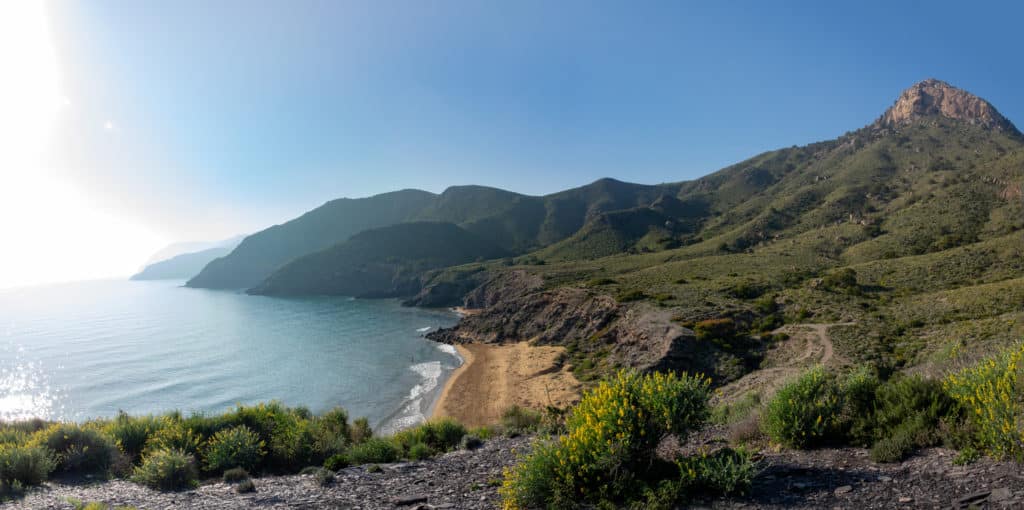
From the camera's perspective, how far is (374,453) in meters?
13.4

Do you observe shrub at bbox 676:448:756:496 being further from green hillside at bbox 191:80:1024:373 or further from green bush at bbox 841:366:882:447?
green hillside at bbox 191:80:1024:373

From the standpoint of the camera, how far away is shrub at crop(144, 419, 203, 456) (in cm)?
1290

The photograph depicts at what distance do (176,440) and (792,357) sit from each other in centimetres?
3112

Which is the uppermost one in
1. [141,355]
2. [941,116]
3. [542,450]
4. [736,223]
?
[941,116]

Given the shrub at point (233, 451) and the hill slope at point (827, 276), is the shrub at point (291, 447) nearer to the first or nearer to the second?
the shrub at point (233, 451)

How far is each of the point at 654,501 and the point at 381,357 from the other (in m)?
53.3

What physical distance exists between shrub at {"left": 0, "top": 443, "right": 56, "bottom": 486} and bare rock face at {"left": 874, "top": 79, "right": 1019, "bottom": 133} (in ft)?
597

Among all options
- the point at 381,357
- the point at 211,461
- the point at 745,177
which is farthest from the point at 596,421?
the point at 745,177

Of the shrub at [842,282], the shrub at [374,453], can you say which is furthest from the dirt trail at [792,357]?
the shrub at [374,453]

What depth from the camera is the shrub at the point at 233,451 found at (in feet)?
39.7

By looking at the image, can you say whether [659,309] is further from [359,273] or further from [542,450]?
[359,273]

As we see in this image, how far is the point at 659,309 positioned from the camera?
4162cm

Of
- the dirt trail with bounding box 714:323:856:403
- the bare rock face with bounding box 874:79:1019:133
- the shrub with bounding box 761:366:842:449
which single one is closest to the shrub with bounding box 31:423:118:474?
the shrub with bounding box 761:366:842:449

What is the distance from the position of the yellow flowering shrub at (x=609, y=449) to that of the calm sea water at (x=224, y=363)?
94.4 feet
